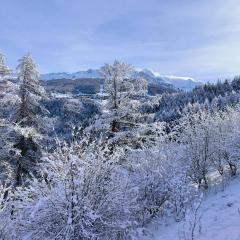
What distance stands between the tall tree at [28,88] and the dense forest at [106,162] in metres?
0.06

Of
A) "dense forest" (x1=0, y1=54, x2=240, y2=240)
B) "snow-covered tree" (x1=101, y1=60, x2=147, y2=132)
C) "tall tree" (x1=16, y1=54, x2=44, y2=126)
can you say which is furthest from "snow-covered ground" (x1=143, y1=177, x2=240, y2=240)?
"tall tree" (x1=16, y1=54, x2=44, y2=126)

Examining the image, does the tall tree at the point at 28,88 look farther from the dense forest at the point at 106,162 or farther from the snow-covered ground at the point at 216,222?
the snow-covered ground at the point at 216,222

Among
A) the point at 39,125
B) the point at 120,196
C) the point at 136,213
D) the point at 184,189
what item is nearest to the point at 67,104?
the point at 39,125

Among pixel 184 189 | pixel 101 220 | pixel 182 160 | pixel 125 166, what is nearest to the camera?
pixel 101 220

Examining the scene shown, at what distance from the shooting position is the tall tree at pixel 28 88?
1043 inches

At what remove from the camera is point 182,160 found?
65.3ft

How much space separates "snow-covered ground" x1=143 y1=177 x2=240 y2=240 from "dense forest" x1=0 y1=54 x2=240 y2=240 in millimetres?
376

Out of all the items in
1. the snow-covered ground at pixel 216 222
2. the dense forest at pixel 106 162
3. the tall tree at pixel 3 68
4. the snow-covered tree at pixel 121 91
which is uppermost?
the tall tree at pixel 3 68

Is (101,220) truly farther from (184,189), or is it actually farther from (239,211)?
(184,189)

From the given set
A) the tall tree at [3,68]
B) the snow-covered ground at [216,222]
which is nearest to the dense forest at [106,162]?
the tall tree at [3,68]

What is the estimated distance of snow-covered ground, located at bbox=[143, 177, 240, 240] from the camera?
10239 millimetres

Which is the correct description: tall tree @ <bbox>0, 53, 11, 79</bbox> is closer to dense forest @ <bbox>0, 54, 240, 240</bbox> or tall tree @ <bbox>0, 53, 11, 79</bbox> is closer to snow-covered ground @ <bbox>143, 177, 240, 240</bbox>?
dense forest @ <bbox>0, 54, 240, 240</bbox>

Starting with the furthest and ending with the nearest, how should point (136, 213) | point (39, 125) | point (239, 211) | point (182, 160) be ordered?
point (39, 125) < point (182, 160) < point (136, 213) < point (239, 211)

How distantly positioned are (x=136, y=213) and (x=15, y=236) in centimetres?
→ 379
